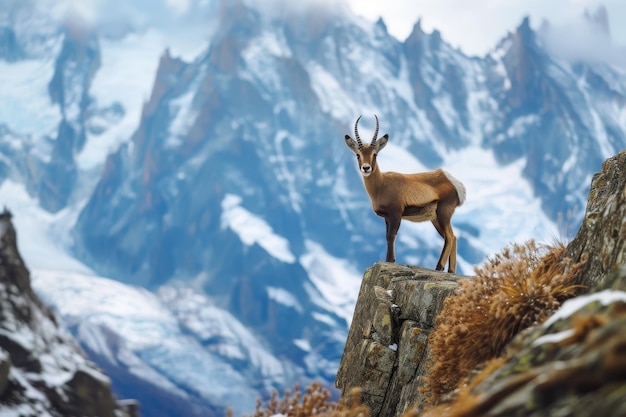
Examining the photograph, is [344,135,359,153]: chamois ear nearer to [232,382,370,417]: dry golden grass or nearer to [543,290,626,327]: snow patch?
[232,382,370,417]: dry golden grass

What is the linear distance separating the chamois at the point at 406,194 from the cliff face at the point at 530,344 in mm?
1474

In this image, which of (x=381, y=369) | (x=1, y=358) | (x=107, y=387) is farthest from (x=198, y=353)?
(x=381, y=369)

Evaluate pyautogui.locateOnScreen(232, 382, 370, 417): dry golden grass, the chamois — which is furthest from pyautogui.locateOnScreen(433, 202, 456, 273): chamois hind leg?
pyautogui.locateOnScreen(232, 382, 370, 417): dry golden grass

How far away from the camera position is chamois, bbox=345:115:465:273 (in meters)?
15.8

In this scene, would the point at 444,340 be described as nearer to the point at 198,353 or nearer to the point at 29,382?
the point at 29,382

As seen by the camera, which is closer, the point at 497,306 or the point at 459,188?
the point at 497,306

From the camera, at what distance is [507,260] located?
9438 millimetres

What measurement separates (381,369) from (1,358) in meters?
69.5

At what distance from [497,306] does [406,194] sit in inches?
316

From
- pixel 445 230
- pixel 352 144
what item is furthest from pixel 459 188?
pixel 352 144

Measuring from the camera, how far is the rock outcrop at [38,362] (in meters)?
82.6

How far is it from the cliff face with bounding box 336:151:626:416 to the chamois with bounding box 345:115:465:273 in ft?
4.84

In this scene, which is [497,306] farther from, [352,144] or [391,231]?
[352,144]

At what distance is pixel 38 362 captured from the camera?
294ft
